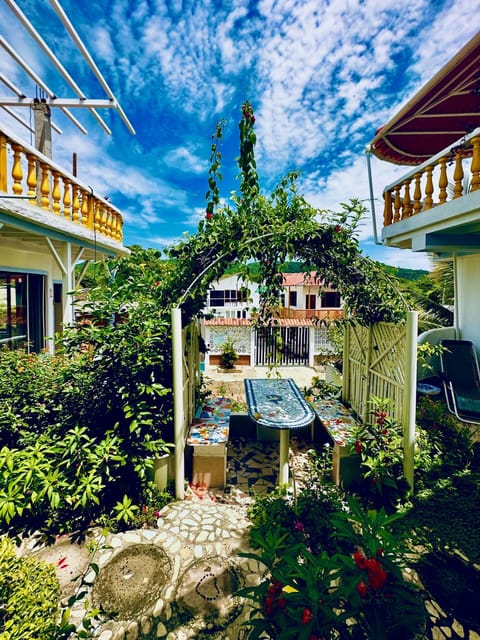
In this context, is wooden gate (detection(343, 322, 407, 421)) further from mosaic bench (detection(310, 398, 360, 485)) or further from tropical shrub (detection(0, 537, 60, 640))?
tropical shrub (detection(0, 537, 60, 640))

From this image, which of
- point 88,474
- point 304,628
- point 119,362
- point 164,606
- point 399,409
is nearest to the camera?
point 304,628

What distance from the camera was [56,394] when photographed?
12.3 feet

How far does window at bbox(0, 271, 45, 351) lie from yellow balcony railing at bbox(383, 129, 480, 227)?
7204mm

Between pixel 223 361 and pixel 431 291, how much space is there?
8.90 m

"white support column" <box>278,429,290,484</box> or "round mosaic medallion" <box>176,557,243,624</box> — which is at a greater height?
"white support column" <box>278,429,290,484</box>

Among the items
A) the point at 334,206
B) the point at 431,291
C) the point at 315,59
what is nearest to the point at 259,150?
the point at 334,206

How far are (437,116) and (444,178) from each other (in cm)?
142

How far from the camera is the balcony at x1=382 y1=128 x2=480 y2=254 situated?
12.5 ft

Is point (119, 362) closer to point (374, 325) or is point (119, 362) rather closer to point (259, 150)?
point (259, 150)

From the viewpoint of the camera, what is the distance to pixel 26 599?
6.30ft

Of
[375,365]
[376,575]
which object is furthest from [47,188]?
[376,575]

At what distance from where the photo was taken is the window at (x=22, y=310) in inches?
233

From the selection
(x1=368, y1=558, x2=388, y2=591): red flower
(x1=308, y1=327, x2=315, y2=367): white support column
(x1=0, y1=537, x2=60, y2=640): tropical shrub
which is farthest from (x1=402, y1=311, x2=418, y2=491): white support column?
(x1=308, y1=327, x2=315, y2=367): white support column

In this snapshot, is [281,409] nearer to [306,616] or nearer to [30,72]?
[306,616]
